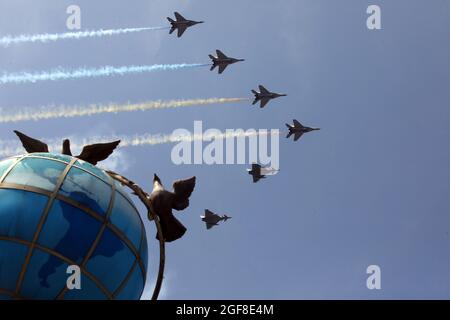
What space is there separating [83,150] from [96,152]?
0.33 m

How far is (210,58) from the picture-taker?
204 feet

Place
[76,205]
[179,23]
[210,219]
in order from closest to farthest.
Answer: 1. [76,205]
2. [210,219]
3. [179,23]

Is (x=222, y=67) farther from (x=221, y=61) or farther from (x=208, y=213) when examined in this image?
(x=208, y=213)

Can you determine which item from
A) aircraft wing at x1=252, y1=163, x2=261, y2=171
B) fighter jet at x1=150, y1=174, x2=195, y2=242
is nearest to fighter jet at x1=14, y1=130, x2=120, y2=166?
fighter jet at x1=150, y1=174, x2=195, y2=242

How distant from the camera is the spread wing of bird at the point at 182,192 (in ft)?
58.6

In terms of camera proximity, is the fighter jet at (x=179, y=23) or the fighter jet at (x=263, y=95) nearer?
the fighter jet at (x=179, y=23)

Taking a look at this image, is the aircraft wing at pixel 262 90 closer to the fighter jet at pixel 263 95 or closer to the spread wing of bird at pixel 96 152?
the fighter jet at pixel 263 95

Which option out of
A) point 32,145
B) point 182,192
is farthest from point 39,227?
point 182,192

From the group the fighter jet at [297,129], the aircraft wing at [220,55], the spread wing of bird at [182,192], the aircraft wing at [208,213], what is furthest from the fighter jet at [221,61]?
the spread wing of bird at [182,192]

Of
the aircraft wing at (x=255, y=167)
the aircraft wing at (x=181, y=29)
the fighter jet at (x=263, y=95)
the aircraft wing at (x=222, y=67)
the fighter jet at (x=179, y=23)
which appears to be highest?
the fighter jet at (x=179, y=23)

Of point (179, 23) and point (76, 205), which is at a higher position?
point (179, 23)

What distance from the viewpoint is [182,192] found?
59.1 ft
